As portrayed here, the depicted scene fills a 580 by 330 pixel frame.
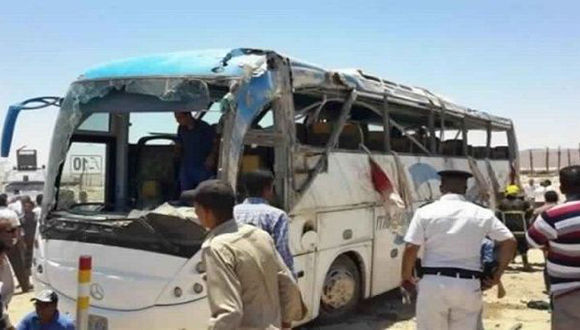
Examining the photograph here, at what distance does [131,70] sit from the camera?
688cm

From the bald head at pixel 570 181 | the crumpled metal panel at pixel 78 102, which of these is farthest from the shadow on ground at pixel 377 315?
the bald head at pixel 570 181

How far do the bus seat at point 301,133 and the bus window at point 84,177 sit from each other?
2.09 m

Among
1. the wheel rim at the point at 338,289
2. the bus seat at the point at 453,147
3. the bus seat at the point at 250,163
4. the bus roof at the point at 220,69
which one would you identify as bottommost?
the wheel rim at the point at 338,289

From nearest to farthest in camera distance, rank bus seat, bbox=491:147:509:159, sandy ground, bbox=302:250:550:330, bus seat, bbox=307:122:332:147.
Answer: bus seat, bbox=307:122:332:147 < sandy ground, bbox=302:250:550:330 < bus seat, bbox=491:147:509:159

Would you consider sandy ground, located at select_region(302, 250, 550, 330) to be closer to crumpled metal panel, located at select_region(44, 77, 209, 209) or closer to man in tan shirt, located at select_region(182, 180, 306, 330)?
crumpled metal panel, located at select_region(44, 77, 209, 209)

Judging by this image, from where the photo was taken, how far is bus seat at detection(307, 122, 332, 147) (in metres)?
7.75

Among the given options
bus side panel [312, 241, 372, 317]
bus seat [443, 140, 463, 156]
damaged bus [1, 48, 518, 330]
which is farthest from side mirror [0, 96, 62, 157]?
bus seat [443, 140, 463, 156]

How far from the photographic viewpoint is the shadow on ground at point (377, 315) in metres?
8.41

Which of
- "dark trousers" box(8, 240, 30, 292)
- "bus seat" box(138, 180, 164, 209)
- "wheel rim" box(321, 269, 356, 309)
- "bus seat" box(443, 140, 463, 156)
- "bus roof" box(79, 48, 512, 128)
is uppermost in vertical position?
"bus roof" box(79, 48, 512, 128)

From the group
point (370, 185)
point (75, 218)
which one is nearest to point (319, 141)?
point (370, 185)

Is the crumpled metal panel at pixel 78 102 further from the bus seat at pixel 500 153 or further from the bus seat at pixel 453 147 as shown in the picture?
the bus seat at pixel 500 153

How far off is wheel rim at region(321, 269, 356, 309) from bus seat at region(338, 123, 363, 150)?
1438 mm

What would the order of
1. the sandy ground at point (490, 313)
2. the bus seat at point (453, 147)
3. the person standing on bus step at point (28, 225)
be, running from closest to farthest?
the sandy ground at point (490, 313) → the bus seat at point (453, 147) → the person standing on bus step at point (28, 225)

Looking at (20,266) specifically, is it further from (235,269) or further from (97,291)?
(235,269)
